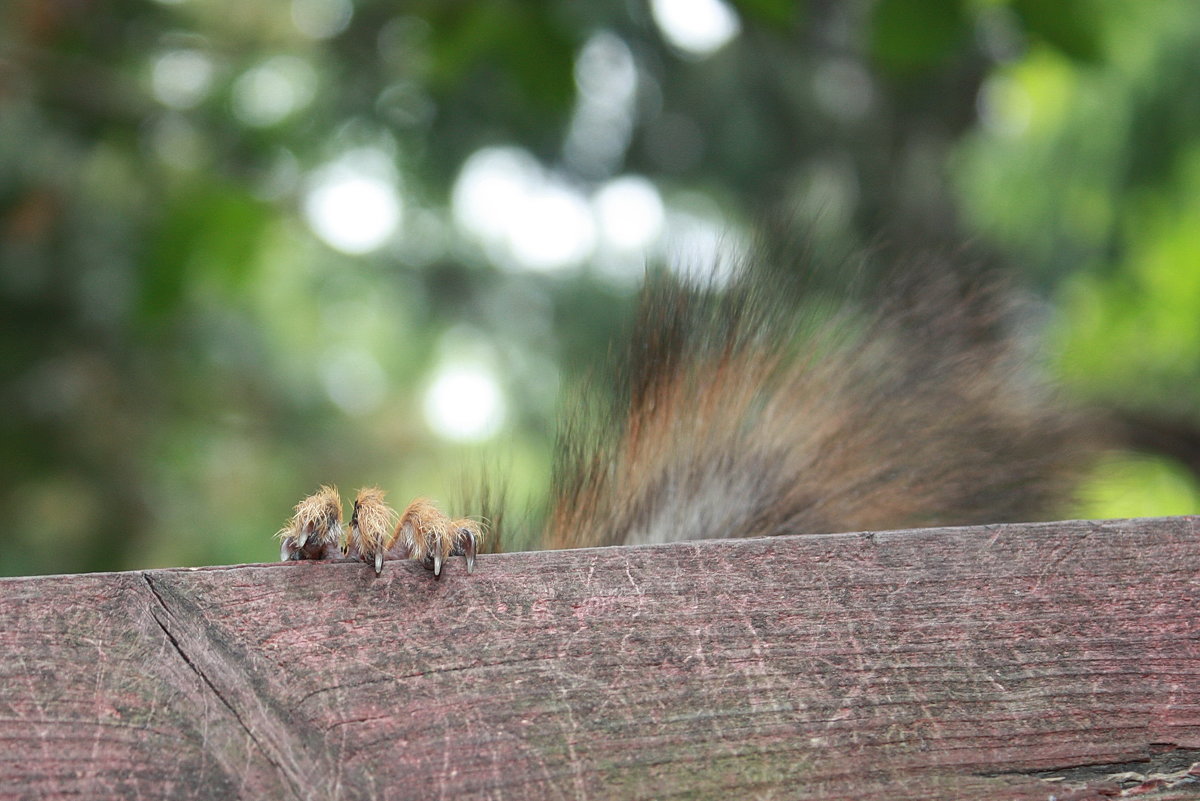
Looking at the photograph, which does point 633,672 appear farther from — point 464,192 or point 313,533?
point 464,192

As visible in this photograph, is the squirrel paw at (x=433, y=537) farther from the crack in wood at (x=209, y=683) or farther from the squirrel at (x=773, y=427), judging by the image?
the squirrel at (x=773, y=427)

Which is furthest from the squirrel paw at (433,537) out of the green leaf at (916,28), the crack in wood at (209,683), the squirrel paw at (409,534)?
the green leaf at (916,28)

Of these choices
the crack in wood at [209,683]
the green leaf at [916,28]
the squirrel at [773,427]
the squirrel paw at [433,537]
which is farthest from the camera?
the green leaf at [916,28]

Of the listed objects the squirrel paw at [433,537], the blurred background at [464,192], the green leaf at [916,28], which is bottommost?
the squirrel paw at [433,537]

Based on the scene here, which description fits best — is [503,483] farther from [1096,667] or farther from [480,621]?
[1096,667]

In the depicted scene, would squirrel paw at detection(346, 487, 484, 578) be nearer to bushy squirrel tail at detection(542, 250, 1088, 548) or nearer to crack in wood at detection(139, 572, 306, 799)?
crack in wood at detection(139, 572, 306, 799)

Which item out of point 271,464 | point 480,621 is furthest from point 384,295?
point 480,621

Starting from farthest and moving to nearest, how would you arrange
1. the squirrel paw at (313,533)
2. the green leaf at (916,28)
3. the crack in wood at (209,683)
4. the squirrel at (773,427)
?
the green leaf at (916,28)
the squirrel at (773,427)
the squirrel paw at (313,533)
the crack in wood at (209,683)
